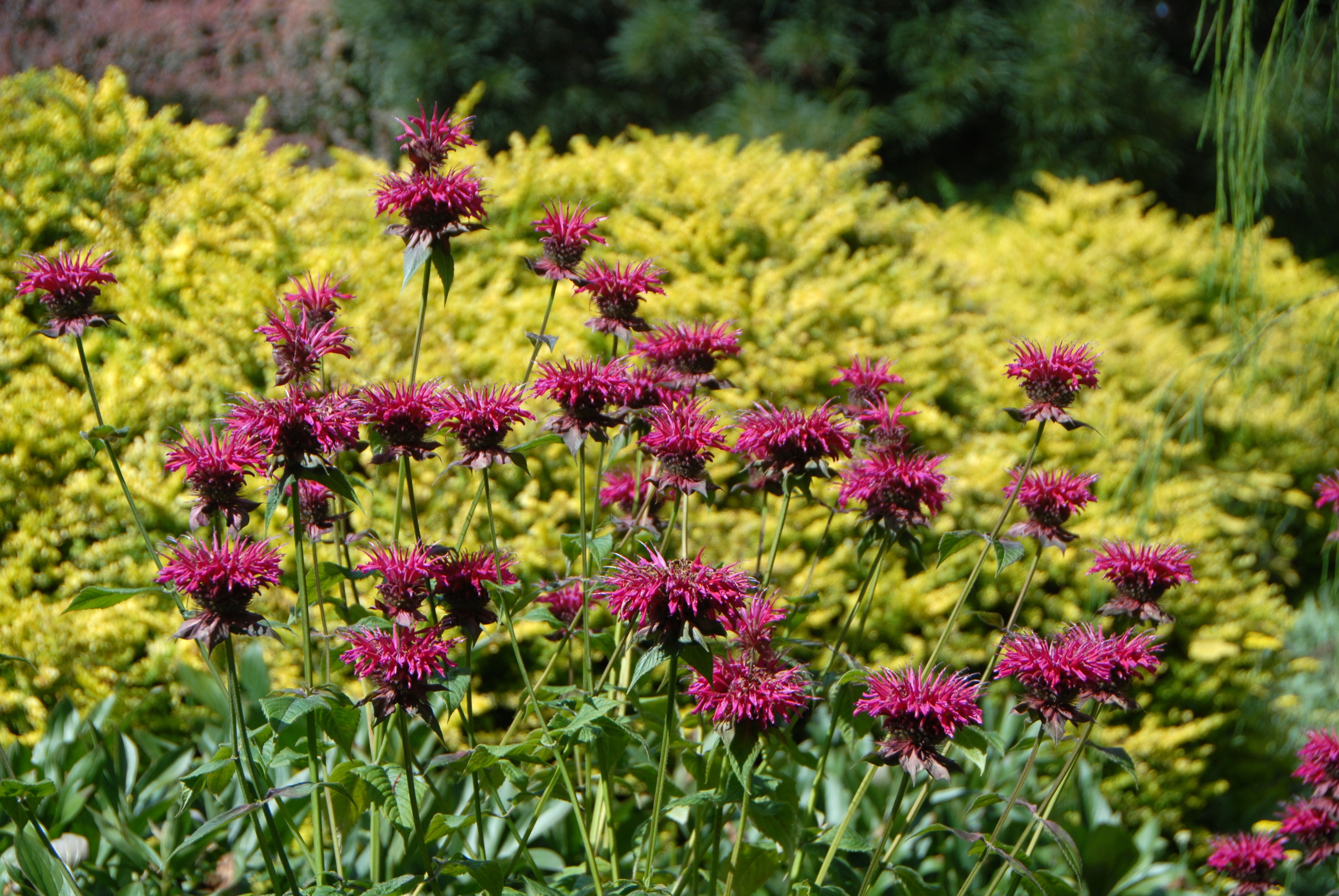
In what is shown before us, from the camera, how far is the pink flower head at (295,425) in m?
1.35

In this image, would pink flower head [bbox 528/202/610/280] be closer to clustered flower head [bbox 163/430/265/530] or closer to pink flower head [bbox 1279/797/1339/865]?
clustered flower head [bbox 163/430/265/530]

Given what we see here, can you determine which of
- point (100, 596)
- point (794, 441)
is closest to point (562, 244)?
point (794, 441)

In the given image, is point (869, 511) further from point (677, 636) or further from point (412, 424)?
point (412, 424)

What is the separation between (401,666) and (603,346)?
210 cm

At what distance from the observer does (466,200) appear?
1.55 metres

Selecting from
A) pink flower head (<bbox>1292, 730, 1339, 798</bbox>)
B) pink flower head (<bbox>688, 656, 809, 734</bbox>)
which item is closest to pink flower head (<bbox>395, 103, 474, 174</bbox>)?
pink flower head (<bbox>688, 656, 809, 734</bbox>)

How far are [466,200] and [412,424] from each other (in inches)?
13.6

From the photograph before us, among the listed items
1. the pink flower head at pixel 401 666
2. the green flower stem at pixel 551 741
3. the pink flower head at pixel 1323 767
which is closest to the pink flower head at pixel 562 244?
the green flower stem at pixel 551 741

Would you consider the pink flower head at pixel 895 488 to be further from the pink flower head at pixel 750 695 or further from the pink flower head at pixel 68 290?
the pink flower head at pixel 68 290

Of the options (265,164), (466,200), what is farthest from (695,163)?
(466,200)

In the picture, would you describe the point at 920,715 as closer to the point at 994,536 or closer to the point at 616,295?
the point at 994,536

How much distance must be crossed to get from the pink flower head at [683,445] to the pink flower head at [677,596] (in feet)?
0.82

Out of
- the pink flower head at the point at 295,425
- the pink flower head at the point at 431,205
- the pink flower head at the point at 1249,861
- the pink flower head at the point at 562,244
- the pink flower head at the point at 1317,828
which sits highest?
the pink flower head at the point at 431,205

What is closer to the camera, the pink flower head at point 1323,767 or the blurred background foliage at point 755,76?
the pink flower head at point 1323,767
